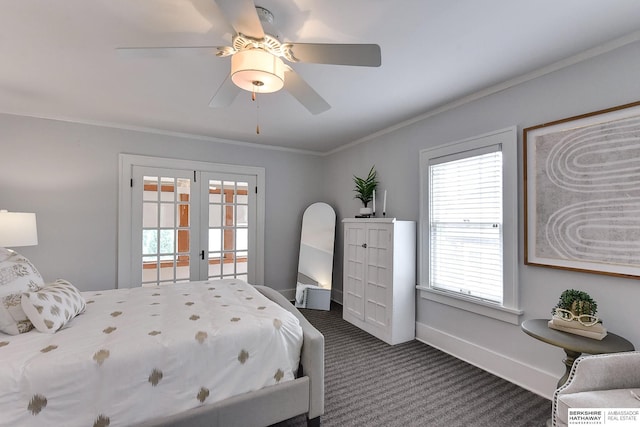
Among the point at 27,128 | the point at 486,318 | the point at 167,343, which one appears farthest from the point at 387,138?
the point at 27,128

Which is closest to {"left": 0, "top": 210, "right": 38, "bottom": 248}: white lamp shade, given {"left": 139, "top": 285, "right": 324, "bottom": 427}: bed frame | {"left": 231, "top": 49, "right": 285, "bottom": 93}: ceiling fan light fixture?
{"left": 139, "top": 285, "right": 324, "bottom": 427}: bed frame

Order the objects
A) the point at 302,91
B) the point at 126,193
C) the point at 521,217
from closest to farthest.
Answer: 1. the point at 302,91
2. the point at 521,217
3. the point at 126,193

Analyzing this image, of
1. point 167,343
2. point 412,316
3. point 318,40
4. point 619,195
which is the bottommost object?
point 412,316

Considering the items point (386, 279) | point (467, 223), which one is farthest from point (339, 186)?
point (467, 223)

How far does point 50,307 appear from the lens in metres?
1.64

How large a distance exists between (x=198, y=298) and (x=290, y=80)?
173cm

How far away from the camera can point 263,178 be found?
4.59 metres

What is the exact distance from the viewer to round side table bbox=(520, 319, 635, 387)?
162 cm

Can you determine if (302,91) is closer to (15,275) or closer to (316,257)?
(15,275)

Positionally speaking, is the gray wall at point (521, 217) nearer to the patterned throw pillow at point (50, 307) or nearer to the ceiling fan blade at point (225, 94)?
the ceiling fan blade at point (225, 94)

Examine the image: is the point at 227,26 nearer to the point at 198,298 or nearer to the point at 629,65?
the point at 198,298

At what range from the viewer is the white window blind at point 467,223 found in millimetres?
2545

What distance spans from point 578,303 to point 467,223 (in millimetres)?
1076

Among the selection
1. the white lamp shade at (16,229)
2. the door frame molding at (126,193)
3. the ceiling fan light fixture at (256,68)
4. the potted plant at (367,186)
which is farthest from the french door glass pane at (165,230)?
the ceiling fan light fixture at (256,68)
